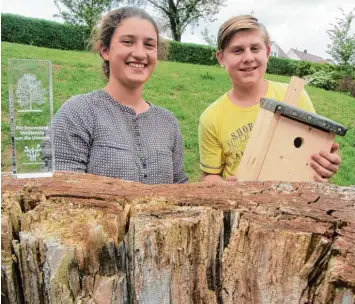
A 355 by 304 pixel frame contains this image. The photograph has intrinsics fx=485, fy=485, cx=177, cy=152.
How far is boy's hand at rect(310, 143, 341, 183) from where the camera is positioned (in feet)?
6.54

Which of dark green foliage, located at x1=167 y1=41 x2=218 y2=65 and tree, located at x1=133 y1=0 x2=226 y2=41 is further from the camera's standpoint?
tree, located at x1=133 y1=0 x2=226 y2=41

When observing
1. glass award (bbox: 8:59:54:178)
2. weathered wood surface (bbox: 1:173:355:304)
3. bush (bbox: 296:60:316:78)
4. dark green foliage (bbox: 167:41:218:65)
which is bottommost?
weathered wood surface (bbox: 1:173:355:304)

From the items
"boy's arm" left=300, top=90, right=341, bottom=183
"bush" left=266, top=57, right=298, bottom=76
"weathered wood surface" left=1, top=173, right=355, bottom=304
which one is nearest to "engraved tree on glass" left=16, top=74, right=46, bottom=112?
"weathered wood surface" left=1, top=173, right=355, bottom=304

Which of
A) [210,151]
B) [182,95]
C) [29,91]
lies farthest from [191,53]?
[29,91]

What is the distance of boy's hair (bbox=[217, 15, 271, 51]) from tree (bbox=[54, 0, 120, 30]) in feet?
61.5

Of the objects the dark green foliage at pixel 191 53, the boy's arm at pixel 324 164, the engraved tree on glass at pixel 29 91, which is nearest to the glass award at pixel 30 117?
the engraved tree on glass at pixel 29 91

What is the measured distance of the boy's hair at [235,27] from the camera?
244cm

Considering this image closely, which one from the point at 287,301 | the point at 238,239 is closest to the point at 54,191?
the point at 238,239

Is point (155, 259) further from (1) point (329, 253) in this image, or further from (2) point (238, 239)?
(1) point (329, 253)

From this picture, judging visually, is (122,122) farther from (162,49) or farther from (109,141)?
(162,49)

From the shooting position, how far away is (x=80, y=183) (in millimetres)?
1570

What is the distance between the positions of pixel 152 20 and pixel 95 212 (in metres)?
A: 1.34

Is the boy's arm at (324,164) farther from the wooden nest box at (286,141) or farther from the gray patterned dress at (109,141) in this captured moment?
the gray patterned dress at (109,141)

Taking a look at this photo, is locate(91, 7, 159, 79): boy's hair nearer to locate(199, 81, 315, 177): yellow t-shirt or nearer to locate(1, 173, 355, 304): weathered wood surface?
locate(199, 81, 315, 177): yellow t-shirt
